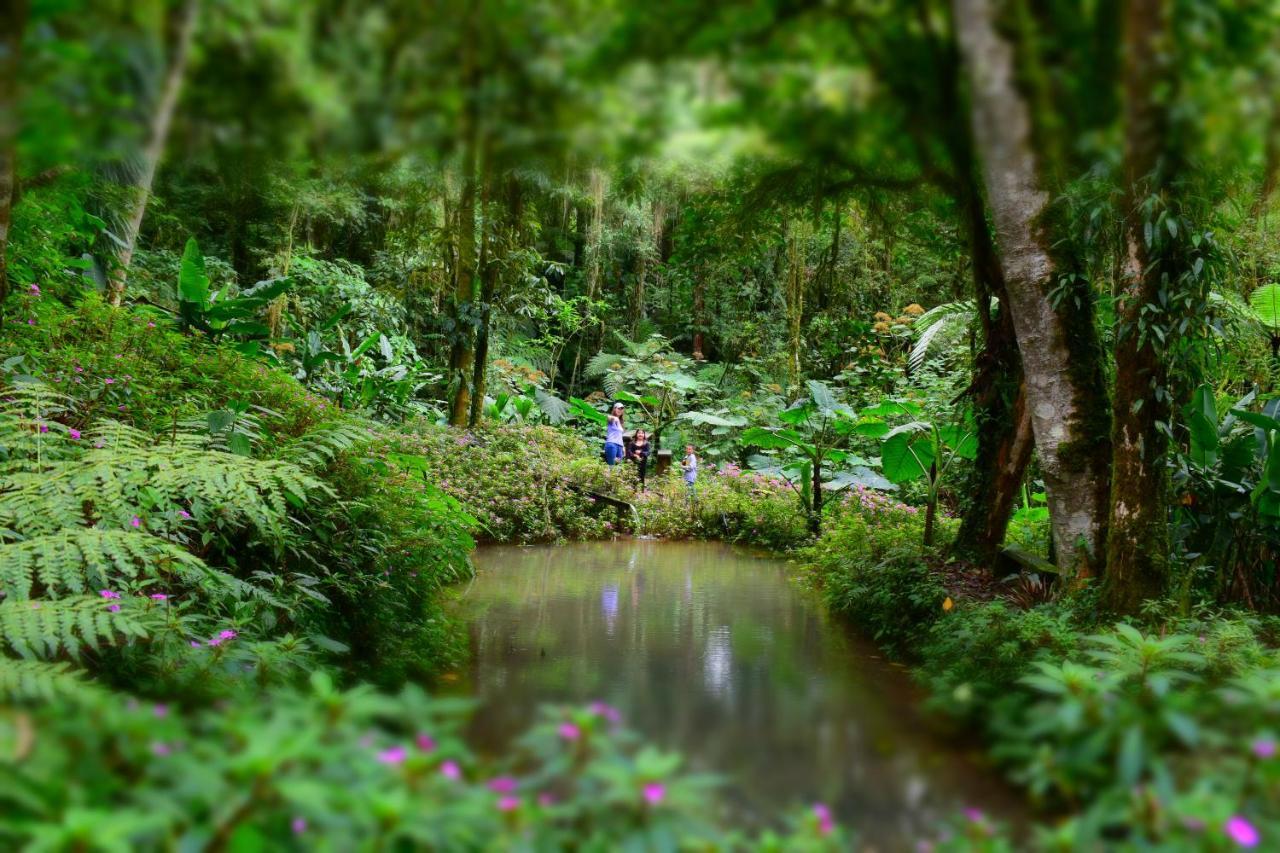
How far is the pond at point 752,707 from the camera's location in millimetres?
957

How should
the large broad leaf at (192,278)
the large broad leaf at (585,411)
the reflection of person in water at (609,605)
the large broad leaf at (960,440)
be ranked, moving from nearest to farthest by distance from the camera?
the reflection of person in water at (609,605)
the large broad leaf at (192,278)
the large broad leaf at (960,440)
the large broad leaf at (585,411)

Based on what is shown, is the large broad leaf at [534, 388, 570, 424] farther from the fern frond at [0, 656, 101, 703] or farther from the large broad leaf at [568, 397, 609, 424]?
the fern frond at [0, 656, 101, 703]

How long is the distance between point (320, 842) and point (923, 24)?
4.76 ft

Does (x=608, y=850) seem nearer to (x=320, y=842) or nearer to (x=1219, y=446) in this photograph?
(x=320, y=842)

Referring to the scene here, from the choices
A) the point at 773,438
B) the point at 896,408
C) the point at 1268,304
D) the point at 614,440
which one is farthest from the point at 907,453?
the point at 614,440

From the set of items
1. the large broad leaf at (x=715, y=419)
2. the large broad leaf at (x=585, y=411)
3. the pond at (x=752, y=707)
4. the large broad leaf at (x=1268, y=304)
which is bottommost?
the pond at (x=752, y=707)

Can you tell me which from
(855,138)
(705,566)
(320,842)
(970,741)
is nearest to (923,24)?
(855,138)

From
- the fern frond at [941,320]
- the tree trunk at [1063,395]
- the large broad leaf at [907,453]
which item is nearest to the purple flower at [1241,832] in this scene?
the tree trunk at [1063,395]

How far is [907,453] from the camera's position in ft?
21.8

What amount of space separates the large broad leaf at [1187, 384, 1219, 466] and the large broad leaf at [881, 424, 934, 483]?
2209 mm

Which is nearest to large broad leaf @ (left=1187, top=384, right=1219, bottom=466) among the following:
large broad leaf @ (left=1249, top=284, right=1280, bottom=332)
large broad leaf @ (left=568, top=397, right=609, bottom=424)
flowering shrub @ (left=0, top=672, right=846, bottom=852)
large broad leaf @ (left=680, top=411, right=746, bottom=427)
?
large broad leaf @ (left=1249, top=284, right=1280, bottom=332)

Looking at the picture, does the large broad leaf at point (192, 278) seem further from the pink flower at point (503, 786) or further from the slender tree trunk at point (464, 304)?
the pink flower at point (503, 786)

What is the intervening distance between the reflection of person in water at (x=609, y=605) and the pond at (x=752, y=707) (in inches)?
1.3

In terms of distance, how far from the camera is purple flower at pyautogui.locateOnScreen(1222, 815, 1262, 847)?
711 millimetres
